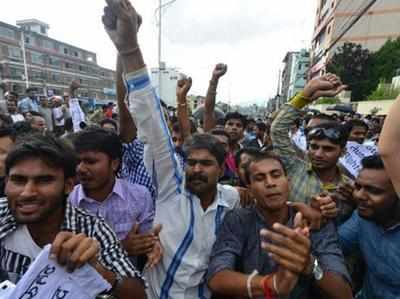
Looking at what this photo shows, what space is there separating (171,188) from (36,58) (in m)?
60.3

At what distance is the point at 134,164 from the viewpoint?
2357 millimetres

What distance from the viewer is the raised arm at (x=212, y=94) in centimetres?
314

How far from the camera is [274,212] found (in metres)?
1.57

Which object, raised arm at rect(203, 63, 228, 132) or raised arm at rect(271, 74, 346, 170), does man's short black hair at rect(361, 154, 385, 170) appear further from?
raised arm at rect(203, 63, 228, 132)

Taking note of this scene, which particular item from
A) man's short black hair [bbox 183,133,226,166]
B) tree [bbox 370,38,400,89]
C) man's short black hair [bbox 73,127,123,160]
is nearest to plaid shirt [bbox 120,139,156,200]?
man's short black hair [bbox 73,127,123,160]

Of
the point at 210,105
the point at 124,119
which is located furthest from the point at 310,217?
the point at 210,105

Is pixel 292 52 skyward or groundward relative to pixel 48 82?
skyward

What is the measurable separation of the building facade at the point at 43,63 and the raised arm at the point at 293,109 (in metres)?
38.3

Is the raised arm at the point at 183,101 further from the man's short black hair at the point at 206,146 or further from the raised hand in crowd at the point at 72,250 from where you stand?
the raised hand in crowd at the point at 72,250

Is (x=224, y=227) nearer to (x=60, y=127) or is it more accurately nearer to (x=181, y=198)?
(x=181, y=198)

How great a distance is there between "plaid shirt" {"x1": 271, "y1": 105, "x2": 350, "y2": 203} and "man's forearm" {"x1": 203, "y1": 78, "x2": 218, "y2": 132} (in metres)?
1.14

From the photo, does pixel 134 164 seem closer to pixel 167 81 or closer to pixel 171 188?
pixel 171 188

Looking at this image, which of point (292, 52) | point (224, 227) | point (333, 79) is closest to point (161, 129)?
point (224, 227)

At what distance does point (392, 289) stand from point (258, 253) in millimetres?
759
